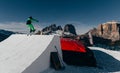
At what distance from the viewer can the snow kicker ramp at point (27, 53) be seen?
13.6 metres

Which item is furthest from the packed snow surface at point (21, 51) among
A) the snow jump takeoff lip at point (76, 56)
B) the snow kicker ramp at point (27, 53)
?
the snow jump takeoff lip at point (76, 56)

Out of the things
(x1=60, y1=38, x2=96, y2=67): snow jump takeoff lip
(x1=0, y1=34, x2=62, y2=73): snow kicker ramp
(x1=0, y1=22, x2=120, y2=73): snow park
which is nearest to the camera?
(x1=0, y1=34, x2=62, y2=73): snow kicker ramp

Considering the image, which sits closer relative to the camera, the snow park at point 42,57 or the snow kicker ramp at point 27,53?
the snow kicker ramp at point 27,53

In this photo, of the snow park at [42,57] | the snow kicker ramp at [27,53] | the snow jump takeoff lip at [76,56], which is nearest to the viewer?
the snow kicker ramp at [27,53]

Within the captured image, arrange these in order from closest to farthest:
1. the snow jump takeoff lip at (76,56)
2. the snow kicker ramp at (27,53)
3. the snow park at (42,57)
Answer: the snow kicker ramp at (27,53) → the snow park at (42,57) → the snow jump takeoff lip at (76,56)

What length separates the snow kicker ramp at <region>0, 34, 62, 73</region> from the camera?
44.6 ft

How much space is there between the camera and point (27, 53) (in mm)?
15555

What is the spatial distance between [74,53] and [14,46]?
689 cm

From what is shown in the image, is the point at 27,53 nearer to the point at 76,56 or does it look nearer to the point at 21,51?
the point at 21,51

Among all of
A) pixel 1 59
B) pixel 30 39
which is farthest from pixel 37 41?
pixel 1 59

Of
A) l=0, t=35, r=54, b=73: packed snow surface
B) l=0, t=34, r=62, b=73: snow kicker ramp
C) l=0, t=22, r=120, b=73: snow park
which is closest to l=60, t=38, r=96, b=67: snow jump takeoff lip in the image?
l=0, t=22, r=120, b=73: snow park

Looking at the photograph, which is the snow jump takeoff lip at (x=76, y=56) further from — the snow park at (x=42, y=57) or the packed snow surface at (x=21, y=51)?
the packed snow surface at (x=21, y=51)

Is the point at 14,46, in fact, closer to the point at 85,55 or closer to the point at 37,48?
the point at 37,48

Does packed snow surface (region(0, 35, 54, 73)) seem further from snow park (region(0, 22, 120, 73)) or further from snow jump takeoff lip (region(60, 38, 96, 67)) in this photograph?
snow jump takeoff lip (region(60, 38, 96, 67))
